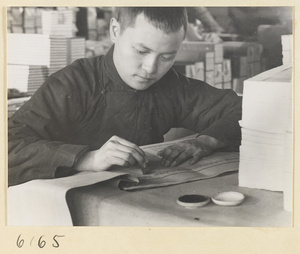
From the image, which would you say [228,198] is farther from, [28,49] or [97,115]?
[28,49]

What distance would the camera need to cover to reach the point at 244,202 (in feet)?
2.46

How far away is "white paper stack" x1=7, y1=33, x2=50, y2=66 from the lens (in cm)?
79

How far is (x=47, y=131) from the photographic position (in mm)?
784

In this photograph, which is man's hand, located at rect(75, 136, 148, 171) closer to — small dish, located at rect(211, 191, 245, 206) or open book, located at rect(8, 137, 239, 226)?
open book, located at rect(8, 137, 239, 226)

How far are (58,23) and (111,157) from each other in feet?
0.85

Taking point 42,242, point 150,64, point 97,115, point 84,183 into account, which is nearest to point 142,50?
point 150,64

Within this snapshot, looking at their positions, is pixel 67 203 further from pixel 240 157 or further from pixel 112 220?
pixel 240 157

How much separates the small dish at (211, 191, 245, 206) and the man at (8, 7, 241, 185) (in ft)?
0.29

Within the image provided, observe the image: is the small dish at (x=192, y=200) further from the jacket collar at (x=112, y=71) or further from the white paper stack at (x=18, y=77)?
the white paper stack at (x=18, y=77)

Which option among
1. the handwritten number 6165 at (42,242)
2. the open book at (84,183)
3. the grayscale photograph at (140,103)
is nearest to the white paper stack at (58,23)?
the grayscale photograph at (140,103)

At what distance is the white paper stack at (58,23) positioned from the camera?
Answer: 0.79m

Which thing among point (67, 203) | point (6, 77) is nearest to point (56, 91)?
point (6, 77)

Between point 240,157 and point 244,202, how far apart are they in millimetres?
88

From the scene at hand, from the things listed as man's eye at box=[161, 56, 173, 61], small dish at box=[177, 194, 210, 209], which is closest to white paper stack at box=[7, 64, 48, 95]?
man's eye at box=[161, 56, 173, 61]
